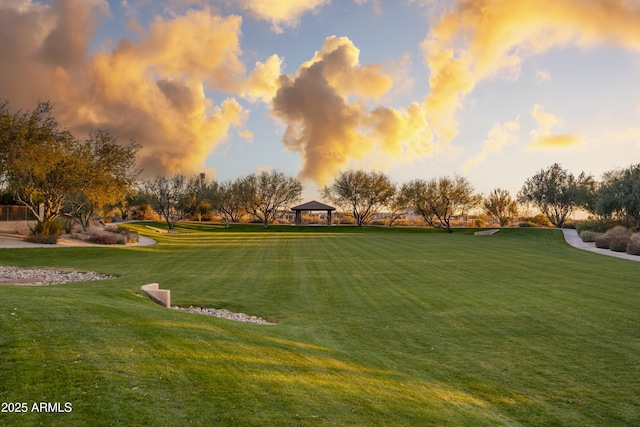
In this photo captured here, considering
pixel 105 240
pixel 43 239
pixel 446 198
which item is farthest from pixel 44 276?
pixel 446 198

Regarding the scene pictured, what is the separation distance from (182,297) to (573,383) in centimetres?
959

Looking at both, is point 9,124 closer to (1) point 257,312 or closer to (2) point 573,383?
(1) point 257,312

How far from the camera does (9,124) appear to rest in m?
25.7

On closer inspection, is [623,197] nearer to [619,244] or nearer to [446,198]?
[619,244]

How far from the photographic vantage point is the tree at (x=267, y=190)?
7456 centimetres

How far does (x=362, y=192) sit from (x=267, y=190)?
16.7 m

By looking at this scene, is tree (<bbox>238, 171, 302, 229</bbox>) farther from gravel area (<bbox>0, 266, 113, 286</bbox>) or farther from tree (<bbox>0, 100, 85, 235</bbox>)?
gravel area (<bbox>0, 266, 113, 286</bbox>)

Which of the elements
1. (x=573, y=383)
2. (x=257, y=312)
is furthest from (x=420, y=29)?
(x=573, y=383)

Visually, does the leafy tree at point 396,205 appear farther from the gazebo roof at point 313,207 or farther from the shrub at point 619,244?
the shrub at point 619,244

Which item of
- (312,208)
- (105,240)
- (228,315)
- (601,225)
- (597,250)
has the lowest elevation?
(228,315)

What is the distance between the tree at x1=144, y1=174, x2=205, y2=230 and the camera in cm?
6050

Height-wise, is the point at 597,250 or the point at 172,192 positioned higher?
the point at 172,192

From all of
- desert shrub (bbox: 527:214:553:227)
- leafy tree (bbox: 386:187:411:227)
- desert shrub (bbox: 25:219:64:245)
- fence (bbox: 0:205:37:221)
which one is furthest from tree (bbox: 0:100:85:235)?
desert shrub (bbox: 527:214:553:227)

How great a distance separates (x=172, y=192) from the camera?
61.2m
